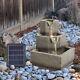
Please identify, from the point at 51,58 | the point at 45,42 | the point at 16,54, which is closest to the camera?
the point at 51,58

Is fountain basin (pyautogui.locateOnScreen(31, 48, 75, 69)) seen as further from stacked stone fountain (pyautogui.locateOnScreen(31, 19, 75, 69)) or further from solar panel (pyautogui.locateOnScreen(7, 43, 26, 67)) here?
solar panel (pyautogui.locateOnScreen(7, 43, 26, 67))

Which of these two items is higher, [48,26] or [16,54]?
[48,26]

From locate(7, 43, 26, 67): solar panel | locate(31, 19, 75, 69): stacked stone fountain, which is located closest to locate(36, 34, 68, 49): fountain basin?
locate(31, 19, 75, 69): stacked stone fountain

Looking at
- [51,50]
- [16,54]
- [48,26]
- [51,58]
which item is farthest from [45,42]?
[16,54]

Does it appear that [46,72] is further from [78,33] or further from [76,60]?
[78,33]

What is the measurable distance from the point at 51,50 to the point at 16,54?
0.85 metres

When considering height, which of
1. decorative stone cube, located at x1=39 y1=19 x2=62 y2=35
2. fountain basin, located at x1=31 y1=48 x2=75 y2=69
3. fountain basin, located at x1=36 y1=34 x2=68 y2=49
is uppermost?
decorative stone cube, located at x1=39 y1=19 x2=62 y2=35

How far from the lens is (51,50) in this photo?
7848 millimetres

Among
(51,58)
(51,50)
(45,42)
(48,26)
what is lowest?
(51,58)

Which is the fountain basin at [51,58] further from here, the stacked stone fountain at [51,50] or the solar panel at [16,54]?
the solar panel at [16,54]

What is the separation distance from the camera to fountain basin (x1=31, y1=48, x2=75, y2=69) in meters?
7.48

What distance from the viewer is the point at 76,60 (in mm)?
8094

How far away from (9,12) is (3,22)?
1.52 ft

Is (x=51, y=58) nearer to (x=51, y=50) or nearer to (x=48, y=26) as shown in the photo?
(x=51, y=50)
